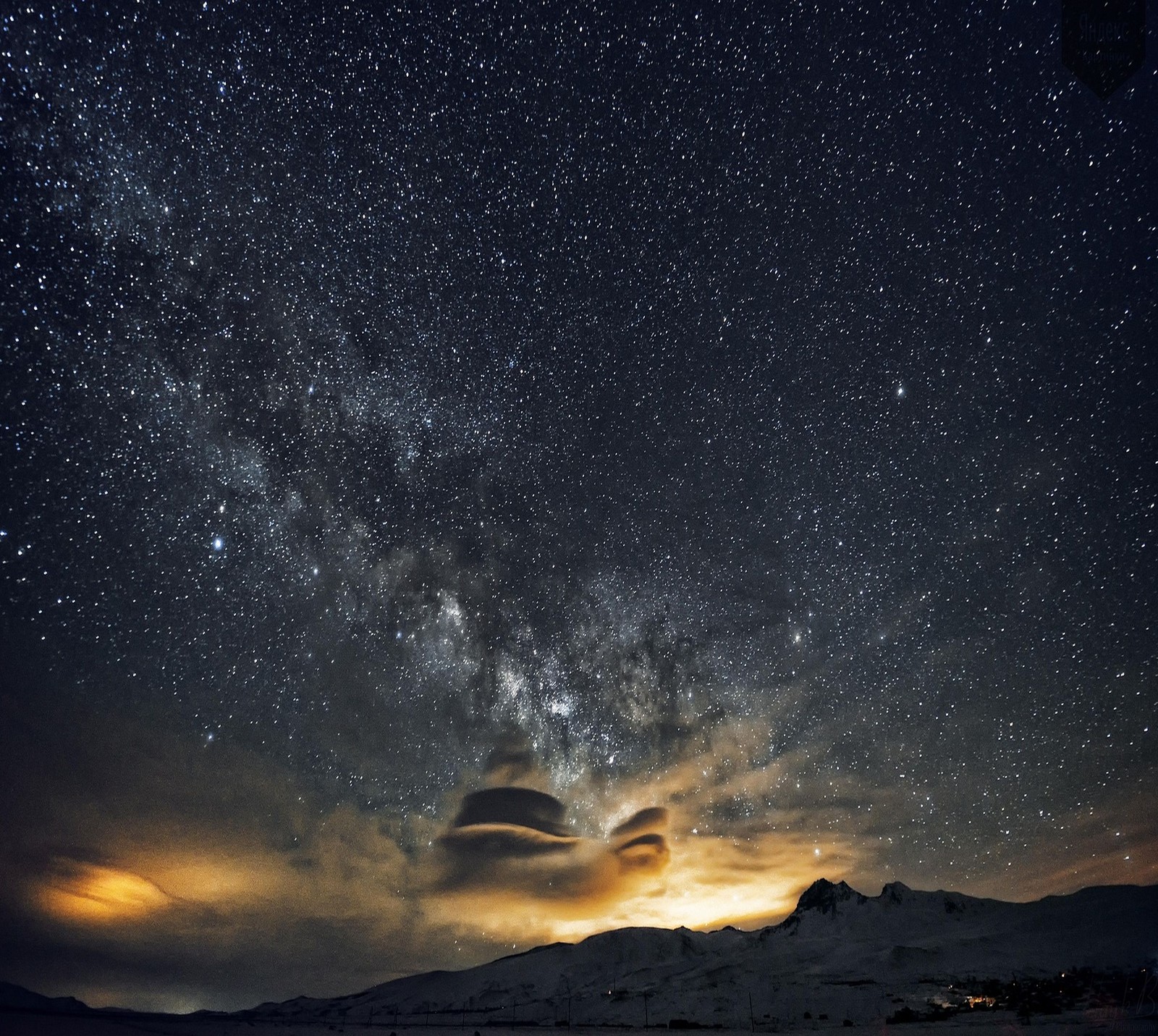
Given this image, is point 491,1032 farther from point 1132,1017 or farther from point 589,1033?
point 1132,1017

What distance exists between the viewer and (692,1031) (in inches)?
6398

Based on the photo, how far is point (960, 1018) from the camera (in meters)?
129

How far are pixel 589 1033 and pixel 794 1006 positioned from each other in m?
61.6

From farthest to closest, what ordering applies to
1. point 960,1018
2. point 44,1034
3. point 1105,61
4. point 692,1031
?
1. point 44,1034
2. point 692,1031
3. point 960,1018
4. point 1105,61

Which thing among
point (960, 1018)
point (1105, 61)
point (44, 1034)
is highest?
point (1105, 61)

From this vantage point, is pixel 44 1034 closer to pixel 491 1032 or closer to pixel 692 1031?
pixel 491 1032

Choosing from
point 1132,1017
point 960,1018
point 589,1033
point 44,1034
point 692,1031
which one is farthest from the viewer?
point 44,1034

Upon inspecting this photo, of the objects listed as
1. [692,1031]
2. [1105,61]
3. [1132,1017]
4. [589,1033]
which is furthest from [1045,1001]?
[1105,61]

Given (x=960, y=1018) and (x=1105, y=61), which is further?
(x=960, y=1018)

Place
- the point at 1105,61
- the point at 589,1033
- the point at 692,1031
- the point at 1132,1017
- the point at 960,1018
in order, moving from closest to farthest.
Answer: the point at 1105,61 < the point at 1132,1017 < the point at 960,1018 < the point at 692,1031 < the point at 589,1033

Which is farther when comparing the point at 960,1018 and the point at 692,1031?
the point at 692,1031

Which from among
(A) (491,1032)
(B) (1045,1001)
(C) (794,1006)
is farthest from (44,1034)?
(B) (1045,1001)

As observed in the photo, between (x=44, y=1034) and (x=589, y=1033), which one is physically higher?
(x=44, y=1034)

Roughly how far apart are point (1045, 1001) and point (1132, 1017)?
44879mm
